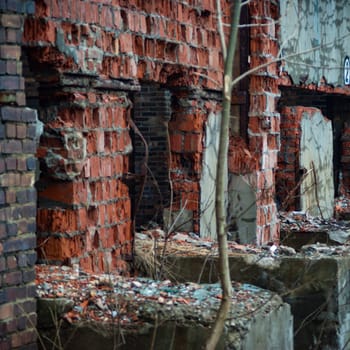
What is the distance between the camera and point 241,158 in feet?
32.6

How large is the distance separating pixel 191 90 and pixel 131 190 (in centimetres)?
139

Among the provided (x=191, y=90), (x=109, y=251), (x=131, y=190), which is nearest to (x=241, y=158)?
(x=191, y=90)

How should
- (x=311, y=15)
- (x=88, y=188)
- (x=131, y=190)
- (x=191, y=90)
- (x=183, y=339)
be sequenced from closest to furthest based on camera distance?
1. (x=183, y=339)
2. (x=88, y=188)
3. (x=131, y=190)
4. (x=191, y=90)
5. (x=311, y=15)

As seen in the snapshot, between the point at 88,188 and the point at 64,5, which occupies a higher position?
the point at 64,5

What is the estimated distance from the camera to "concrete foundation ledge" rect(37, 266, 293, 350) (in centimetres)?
540

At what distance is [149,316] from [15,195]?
3.46 feet

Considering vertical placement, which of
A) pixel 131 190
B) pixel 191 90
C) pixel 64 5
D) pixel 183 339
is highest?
pixel 64 5

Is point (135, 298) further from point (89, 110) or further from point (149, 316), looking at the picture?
point (89, 110)

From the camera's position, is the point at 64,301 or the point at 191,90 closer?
the point at 64,301

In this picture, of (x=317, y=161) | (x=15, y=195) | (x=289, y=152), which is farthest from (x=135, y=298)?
(x=317, y=161)

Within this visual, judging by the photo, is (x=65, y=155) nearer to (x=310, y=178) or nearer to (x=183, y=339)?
(x=183, y=339)

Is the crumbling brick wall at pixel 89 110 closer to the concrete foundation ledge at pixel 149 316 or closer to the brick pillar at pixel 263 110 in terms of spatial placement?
the concrete foundation ledge at pixel 149 316

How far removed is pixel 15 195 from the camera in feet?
19.0

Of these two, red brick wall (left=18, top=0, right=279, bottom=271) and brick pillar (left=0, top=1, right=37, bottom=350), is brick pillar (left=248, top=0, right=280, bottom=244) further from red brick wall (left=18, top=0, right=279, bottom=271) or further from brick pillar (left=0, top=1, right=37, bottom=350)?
brick pillar (left=0, top=1, right=37, bottom=350)
